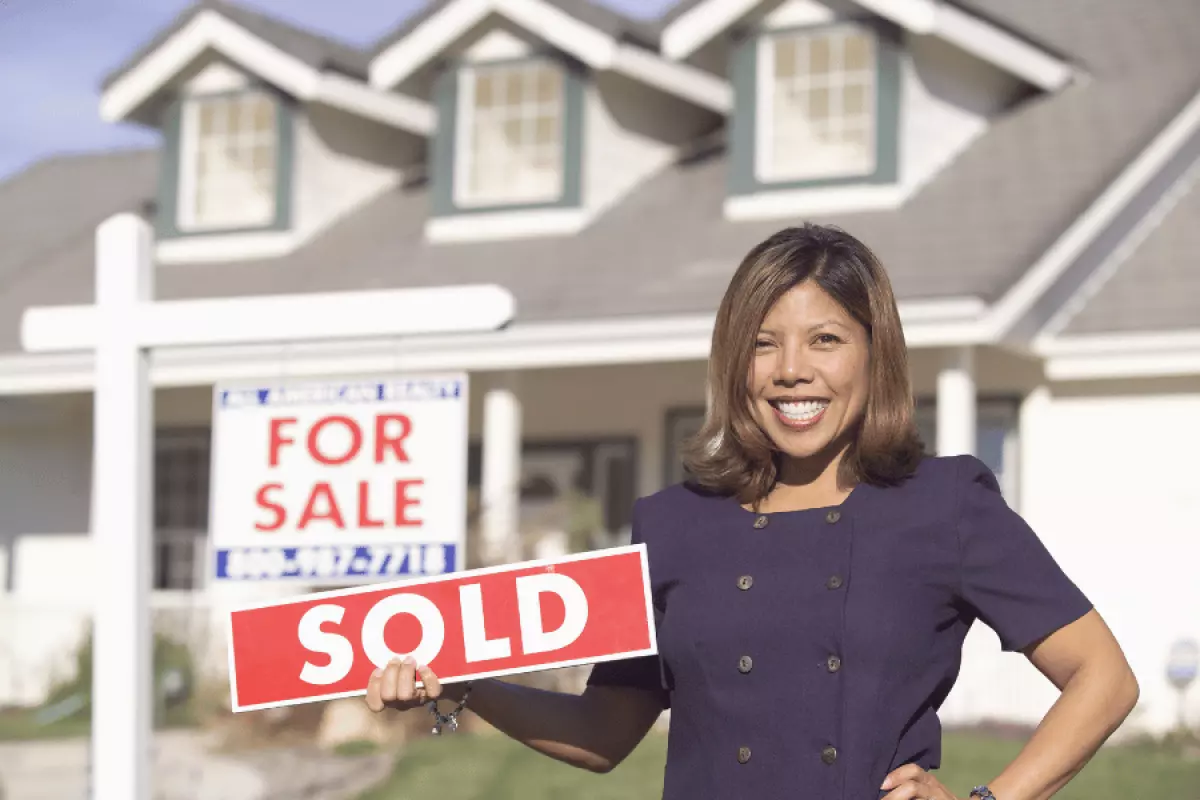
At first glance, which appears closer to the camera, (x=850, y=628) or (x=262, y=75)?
(x=850, y=628)

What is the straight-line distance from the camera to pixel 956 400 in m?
12.8

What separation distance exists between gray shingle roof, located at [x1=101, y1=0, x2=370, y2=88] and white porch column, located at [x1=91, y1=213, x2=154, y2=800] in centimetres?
1036

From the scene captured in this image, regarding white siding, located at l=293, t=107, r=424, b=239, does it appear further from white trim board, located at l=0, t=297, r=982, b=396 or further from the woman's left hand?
the woman's left hand

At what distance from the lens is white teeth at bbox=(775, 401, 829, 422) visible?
9.57ft

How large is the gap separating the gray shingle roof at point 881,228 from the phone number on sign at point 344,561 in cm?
727

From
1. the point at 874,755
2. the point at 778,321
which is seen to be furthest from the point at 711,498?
the point at 874,755

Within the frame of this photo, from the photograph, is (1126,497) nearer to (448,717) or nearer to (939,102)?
(939,102)

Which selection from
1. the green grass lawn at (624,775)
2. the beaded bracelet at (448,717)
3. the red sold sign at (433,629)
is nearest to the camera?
the beaded bracelet at (448,717)

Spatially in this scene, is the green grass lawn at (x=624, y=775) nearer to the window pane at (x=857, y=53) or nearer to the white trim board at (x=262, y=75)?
the window pane at (x=857, y=53)

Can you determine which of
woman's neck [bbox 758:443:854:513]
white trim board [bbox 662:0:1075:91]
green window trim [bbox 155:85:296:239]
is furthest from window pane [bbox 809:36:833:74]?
woman's neck [bbox 758:443:854:513]

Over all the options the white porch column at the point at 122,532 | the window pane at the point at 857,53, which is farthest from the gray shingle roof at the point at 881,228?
the white porch column at the point at 122,532

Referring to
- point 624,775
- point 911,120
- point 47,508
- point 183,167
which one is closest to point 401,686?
point 624,775

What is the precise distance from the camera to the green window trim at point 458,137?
1527cm

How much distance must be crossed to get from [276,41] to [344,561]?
1118 centimetres
